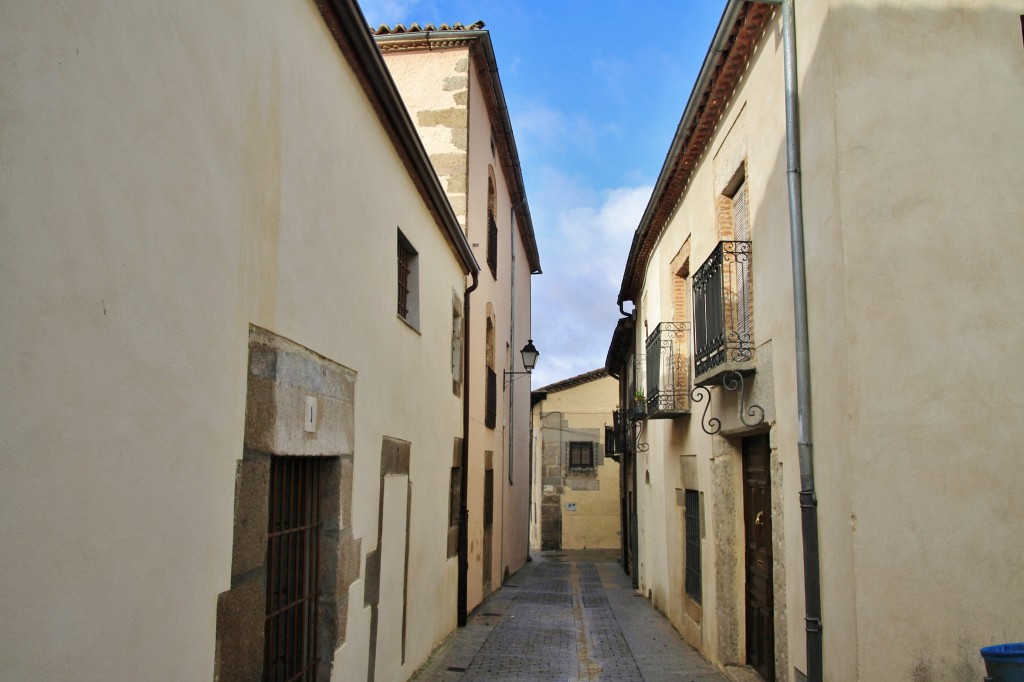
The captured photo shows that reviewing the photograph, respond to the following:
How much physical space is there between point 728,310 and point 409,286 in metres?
2.91

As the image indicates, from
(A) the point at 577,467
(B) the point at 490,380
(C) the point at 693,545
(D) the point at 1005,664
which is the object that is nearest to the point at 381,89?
(D) the point at 1005,664

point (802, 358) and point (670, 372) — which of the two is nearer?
point (802, 358)

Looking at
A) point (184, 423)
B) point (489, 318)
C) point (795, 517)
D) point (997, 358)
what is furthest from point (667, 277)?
point (184, 423)

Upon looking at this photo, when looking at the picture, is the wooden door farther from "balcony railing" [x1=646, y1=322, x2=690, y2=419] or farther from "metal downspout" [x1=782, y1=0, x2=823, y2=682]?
"balcony railing" [x1=646, y1=322, x2=690, y2=419]

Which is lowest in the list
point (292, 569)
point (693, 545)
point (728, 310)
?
point (693, 545)

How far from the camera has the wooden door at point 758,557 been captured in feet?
23.4

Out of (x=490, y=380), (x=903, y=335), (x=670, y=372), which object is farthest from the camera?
(x=490, y=380)

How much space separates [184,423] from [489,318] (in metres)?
11.3

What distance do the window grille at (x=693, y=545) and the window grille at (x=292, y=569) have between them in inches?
207

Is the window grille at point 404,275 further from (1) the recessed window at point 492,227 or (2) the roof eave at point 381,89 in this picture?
(1) the recessed window at point 492,227

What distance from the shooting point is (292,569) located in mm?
4996

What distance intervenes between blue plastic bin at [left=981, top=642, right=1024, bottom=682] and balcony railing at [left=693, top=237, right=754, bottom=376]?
328 centimetres

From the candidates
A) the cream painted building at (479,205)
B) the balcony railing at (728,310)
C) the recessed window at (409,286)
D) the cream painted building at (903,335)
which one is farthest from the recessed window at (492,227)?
the cream painted building at (903,335)

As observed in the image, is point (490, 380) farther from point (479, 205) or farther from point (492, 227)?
point (479, 205)
